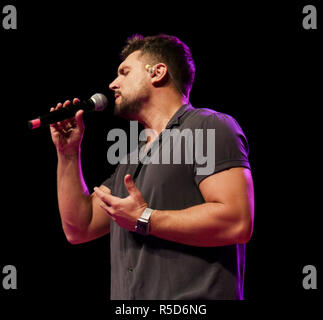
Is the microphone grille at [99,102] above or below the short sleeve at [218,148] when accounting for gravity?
above

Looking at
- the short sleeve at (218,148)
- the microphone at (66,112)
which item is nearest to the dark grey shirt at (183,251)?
the short sleeve at (218,148)

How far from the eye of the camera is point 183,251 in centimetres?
128

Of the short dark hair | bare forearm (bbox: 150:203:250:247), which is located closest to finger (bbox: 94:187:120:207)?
bare forearm (bbox: 150:203:250:247)

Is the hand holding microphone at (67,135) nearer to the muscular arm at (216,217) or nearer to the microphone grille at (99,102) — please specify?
the microphone grille at (99,102)

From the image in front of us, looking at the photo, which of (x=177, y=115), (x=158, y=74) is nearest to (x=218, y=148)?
(x=177, y=115)

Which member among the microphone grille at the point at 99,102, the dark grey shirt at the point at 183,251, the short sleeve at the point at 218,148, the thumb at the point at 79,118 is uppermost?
the microphone grille at the point at 99,102

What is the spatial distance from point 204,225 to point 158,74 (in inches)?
32.4

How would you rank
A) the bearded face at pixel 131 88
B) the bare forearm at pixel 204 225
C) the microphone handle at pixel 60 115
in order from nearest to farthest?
the bare forearm at pixel 204 225 → the microphone handle at pixel 60 115 → the bearded face at pixel 131 88

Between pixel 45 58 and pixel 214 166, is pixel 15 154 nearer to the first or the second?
pixel 45 58

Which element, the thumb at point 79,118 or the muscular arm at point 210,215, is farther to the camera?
the thumb at point 79,118

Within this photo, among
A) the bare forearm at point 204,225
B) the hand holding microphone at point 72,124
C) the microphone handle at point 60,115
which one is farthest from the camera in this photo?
the hand holding microphone at point 72,124

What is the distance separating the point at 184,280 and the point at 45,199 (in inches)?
61.3

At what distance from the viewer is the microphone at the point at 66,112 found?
1.45 m

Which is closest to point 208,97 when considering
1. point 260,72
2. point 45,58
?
point 260,72
